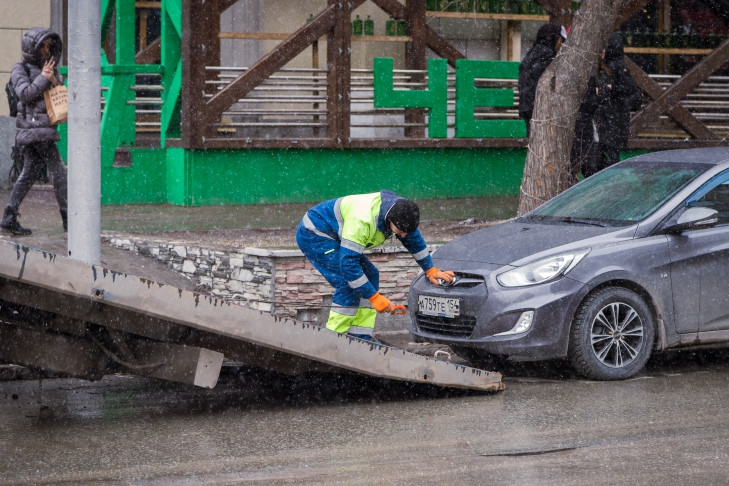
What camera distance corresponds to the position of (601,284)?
26.6ft

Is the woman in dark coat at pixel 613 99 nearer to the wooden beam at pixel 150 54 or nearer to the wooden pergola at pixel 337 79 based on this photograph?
the wooden pergola at pixel 337 79

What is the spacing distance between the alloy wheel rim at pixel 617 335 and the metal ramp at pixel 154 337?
1131 mm

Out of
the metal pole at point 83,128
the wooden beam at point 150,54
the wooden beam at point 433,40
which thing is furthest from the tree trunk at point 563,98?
the wooden beam at point 150,54

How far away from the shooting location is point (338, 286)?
8.31 m

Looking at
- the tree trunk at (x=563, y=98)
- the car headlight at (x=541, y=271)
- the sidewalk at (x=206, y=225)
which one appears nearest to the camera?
the car headlight at (x=541, y=271)

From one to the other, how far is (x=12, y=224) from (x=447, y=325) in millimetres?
5054

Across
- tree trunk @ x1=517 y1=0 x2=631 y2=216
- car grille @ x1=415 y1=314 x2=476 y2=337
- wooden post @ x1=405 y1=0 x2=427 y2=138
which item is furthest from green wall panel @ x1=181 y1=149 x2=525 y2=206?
car grille @ x1=415 y1=314 x2=476 y2=337

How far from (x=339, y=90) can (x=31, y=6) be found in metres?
4.21

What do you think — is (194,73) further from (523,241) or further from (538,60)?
(523,241)

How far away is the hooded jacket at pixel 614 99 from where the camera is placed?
12.9m

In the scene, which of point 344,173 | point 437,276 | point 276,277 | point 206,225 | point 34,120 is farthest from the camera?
point 344,173

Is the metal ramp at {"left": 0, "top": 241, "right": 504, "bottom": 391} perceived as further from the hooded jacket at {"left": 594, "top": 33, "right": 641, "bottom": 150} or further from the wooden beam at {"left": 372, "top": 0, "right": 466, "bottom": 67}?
the wooden beam at {"left": 372, "top": 0, "right": 466, "bottom": 67}

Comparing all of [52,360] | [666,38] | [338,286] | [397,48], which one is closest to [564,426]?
A: [338,286]

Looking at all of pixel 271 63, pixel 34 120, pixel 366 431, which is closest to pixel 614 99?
pixel 271 63
